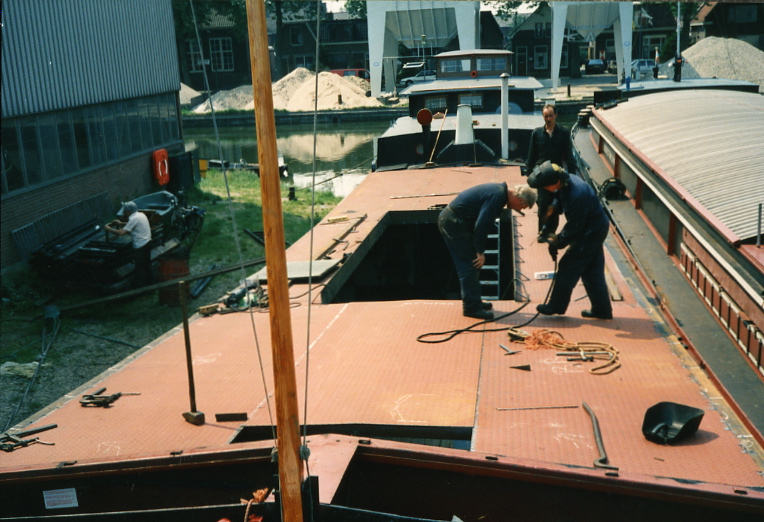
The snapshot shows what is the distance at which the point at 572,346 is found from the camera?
6094mm

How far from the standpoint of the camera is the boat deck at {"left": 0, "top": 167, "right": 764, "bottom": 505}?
451 cm

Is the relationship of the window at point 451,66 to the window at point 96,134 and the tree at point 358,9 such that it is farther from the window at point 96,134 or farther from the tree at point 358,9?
the tree at point 358,9

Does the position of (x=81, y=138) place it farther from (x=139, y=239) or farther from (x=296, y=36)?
(x=296, y=36)

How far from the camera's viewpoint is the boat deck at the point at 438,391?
178 inches

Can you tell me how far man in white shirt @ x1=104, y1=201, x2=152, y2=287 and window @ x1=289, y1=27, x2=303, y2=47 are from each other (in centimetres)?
5297

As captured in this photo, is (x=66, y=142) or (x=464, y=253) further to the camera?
(x=66, y=142)

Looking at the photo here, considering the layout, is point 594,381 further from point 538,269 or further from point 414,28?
point 414,28

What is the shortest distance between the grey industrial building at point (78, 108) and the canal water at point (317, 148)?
5.12m

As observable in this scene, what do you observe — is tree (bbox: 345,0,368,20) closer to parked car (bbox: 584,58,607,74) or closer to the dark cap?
parked car (bbox: 584,58,607,74)

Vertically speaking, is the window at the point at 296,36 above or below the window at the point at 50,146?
above

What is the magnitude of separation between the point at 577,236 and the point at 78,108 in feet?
39.4

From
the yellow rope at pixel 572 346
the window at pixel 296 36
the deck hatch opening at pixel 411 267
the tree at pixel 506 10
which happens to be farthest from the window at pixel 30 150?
Answer: the window at pixel 296 36

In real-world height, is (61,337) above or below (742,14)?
below

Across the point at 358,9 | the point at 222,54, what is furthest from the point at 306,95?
the point at 358,9
